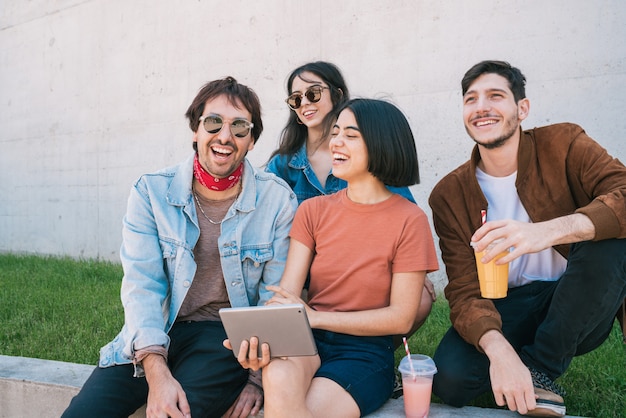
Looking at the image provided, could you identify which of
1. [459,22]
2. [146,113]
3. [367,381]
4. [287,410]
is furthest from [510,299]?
[146,113]

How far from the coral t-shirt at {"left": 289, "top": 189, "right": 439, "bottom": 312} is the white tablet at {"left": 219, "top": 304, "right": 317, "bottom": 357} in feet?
1.73

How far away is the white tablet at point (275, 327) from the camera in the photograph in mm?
2064

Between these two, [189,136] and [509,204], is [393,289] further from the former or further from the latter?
[189,136]

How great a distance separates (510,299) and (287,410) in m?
1.29

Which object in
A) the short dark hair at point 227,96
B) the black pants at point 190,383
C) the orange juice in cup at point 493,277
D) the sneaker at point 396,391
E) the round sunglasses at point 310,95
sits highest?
the round sunglasses at point 310,95

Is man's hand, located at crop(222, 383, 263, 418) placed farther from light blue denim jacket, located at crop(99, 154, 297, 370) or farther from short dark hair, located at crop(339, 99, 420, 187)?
short dark hair, located at crop(339, 99, 420, 187)

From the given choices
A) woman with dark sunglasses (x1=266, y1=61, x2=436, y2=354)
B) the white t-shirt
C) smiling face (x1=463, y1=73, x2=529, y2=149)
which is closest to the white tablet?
the white t-shirt

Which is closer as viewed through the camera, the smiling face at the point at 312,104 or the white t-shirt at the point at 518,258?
the white t-shirt at the point at 518,258

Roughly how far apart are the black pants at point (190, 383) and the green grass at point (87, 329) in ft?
4.02

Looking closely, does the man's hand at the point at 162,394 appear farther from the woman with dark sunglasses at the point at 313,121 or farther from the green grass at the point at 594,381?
the woman with dark sunglasses at the point at 313,121

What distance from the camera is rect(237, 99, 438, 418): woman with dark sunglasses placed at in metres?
2.38

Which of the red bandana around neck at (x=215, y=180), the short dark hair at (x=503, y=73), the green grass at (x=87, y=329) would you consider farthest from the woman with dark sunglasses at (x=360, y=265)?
the green grass at (x=87, y=329)

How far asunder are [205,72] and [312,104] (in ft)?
13.6

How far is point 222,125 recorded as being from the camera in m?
2.80
